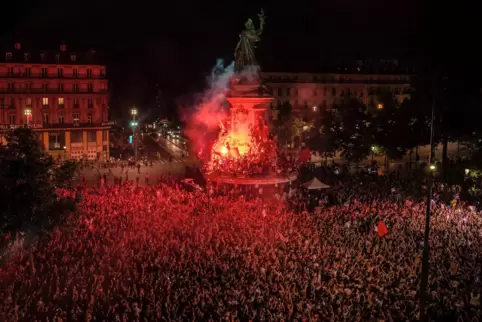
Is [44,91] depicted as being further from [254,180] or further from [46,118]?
[254,180]

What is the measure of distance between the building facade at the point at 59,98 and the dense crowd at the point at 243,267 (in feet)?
139

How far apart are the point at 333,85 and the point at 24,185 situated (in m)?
68.1

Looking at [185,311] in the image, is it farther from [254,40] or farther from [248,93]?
[254,40]

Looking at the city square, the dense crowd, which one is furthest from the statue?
the dense crowd

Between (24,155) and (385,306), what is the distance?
40.1 ft

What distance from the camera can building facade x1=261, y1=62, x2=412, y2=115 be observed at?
3049 inches

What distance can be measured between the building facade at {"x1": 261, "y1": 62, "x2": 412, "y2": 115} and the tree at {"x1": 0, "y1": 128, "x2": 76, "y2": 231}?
59.1 metres

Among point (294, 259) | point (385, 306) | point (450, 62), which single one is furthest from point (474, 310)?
point (450, 62)

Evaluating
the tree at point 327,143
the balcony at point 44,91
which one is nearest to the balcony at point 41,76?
the balcony at point 44,91

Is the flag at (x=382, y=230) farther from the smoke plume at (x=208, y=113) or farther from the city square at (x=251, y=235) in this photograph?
the smoke plume at (x=208, y=113)

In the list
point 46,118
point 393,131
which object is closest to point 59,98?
point 46,118

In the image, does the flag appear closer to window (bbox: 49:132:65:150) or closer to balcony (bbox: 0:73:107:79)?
window (bbox: 49:132:65:150)

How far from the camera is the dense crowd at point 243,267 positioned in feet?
45.2

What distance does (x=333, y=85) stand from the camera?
267ft
